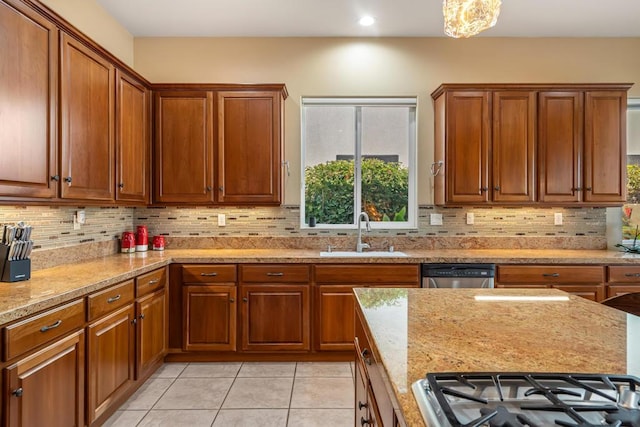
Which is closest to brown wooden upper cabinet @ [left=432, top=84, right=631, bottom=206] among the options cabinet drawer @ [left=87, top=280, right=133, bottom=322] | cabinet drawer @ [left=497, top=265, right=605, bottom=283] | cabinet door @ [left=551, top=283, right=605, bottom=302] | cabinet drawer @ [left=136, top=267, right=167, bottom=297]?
cabinet drawer @ [left=497, top=265, right=605, bottom=283]

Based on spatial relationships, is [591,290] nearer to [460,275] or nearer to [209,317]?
[460,275]

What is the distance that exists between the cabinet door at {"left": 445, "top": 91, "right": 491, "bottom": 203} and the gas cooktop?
262 cm

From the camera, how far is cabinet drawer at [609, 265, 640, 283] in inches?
116

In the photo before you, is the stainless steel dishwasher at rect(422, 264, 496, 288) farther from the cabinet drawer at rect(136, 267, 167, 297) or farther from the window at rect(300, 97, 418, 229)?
the cabinet drawer at rect(136, 267, 167, 297)

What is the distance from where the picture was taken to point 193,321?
9.78 ft

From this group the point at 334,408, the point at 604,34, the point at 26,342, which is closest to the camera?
the point at 26,342

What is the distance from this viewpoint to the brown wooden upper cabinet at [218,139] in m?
3.21

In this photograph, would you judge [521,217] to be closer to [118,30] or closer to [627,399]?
[627,399]

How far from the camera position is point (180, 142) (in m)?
3.22

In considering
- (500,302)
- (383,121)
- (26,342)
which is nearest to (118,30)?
(383,121)

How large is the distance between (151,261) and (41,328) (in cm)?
116

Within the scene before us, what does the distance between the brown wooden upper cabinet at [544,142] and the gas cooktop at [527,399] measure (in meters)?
2.66

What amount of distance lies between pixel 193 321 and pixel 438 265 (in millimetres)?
2007

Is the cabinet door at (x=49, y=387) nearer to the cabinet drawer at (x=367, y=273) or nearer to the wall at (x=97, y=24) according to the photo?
the cabinet drawer at (x=367, y=273)
